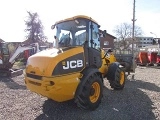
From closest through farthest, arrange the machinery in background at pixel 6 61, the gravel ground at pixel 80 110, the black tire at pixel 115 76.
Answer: the gravel ground at pixel 80 110 → the black tire at pixel 115 76 → the machinery in background at pixel 6 61

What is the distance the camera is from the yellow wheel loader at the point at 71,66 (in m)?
5.56

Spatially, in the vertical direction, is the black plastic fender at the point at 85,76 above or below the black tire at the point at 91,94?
above

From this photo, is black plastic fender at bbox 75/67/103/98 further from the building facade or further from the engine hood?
the building facade

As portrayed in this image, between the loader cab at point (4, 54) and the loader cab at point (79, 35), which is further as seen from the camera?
the loader cab at point (4, 54)

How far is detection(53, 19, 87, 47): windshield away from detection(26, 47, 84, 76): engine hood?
48cm

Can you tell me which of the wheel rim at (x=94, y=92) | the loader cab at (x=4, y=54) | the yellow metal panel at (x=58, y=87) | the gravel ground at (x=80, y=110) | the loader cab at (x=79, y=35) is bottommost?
the gravel ground at (x=80, y=110)

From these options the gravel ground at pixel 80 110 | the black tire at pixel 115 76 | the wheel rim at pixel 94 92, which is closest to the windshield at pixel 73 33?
the wheel rim at pixel 94 92

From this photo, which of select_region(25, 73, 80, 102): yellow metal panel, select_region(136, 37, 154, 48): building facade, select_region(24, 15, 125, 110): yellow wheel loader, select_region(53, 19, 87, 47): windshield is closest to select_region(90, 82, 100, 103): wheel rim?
select_region(24, 15, 125, 110): yellow wheel loader

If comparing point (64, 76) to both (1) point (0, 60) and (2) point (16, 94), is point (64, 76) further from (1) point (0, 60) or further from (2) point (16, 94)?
(1) point (0, 60)

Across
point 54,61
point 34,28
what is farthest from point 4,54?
point 34,28

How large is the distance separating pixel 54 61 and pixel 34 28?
1437 inches

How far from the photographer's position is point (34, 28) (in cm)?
4084

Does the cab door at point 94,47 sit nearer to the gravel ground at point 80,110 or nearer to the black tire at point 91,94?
the black tire at point 91,94

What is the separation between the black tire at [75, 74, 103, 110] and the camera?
6.12 meters
